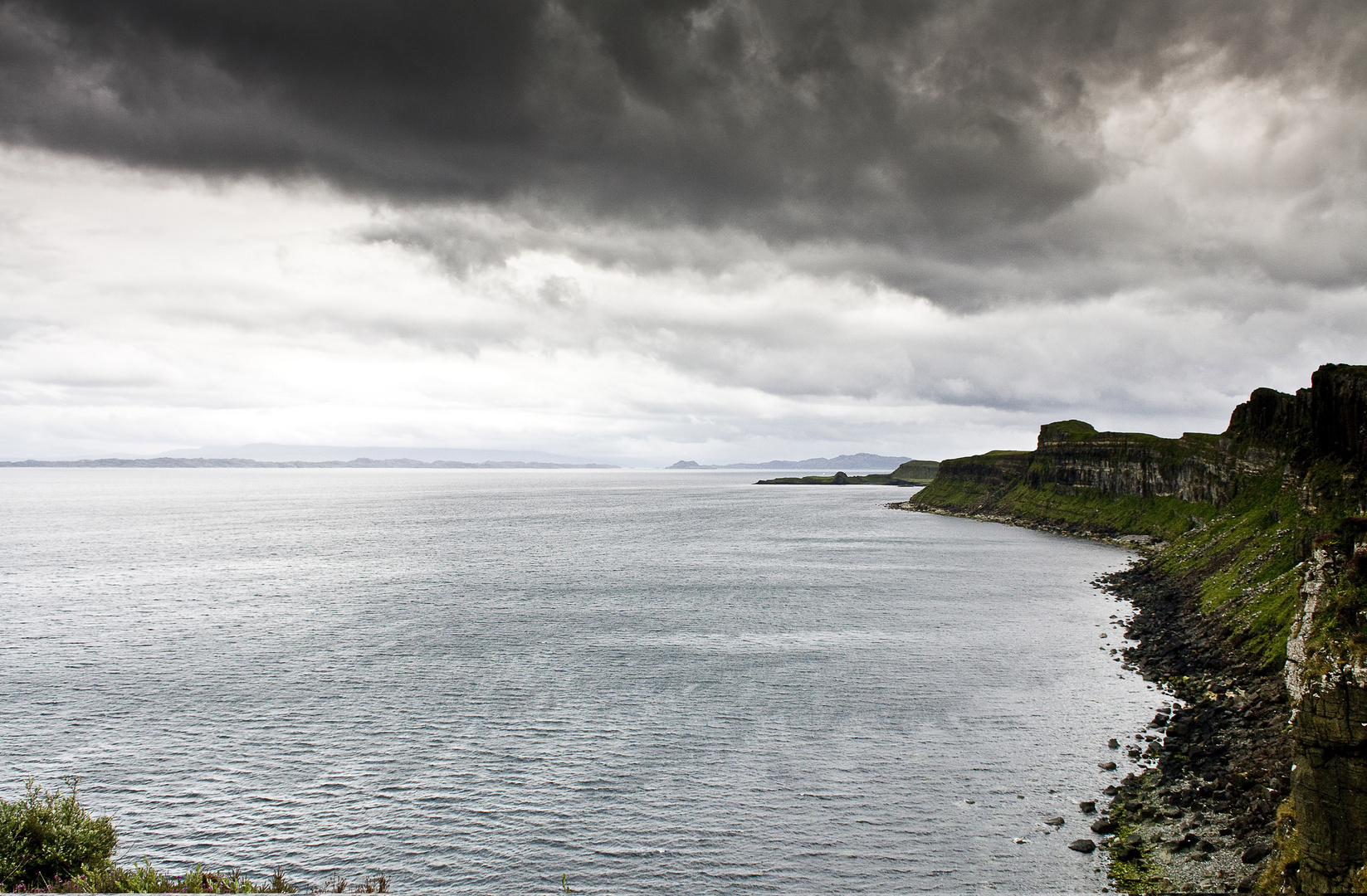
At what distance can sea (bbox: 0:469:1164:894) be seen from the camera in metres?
30.3

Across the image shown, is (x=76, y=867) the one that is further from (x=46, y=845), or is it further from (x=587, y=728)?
(x=587, y=728)

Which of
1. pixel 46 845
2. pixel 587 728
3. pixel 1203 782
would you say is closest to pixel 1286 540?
pixel 1203 782

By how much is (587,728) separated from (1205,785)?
31.9m

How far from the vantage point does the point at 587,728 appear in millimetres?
44344

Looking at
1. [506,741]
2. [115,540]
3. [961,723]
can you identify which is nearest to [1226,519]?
[961,723]

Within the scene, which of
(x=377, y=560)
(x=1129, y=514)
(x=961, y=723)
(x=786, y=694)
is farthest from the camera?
(x=1129, y=514)

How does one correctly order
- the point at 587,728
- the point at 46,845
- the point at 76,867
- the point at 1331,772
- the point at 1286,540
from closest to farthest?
the point at 1331,772 < the point at 46,845 < the point at 76,867 < the point at 587,728 < the point at 1286,540

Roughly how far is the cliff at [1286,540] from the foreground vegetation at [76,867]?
102 ft

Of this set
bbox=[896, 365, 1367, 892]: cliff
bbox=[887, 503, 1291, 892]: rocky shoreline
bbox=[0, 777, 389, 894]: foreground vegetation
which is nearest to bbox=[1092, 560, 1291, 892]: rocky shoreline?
bbox=[887, 503, 1291, 892]: rocky shoreline

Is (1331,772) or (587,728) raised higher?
(1331,772)

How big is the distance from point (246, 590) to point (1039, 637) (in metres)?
93.9

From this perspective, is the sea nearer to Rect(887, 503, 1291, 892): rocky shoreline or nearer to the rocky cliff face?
Rect(887, 503, 1291, 892): rocky shoreline

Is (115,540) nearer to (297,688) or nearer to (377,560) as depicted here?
(377,560)

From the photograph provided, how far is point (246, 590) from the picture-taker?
311 ft
